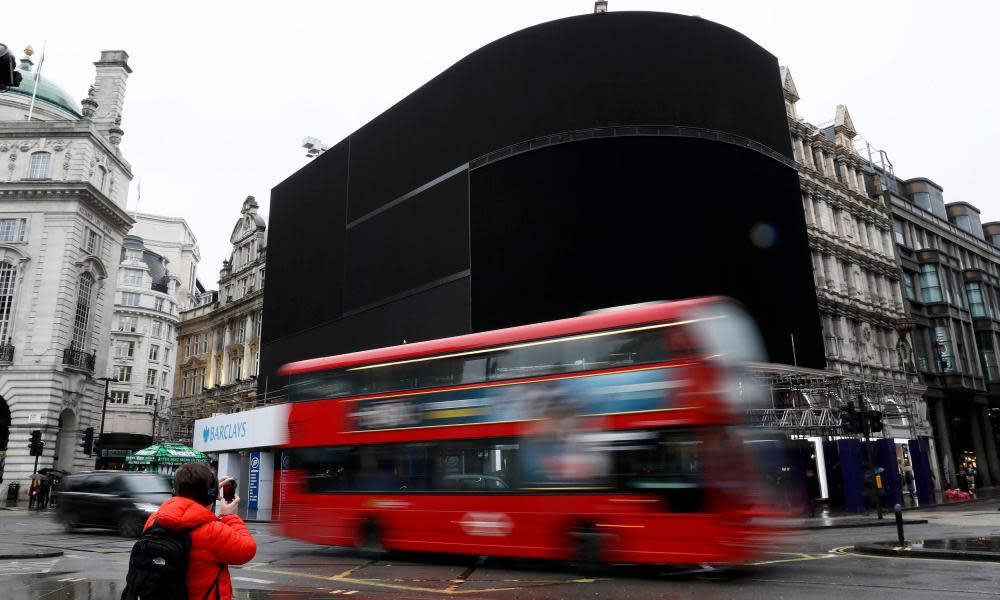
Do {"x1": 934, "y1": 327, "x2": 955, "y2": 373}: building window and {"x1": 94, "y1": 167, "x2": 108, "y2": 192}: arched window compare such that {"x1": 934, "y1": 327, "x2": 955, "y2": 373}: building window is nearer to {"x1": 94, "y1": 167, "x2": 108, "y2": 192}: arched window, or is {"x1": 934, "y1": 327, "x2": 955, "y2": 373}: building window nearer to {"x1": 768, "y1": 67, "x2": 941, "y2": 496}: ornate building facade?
{"x1": 768, "y1": 67, "x2": 941, "y2": 496}: ornate building facade

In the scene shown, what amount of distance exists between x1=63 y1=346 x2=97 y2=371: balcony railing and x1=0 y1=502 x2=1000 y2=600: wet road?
34.7m

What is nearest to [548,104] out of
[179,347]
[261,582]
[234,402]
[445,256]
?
[445,256]

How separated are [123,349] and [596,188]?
85269 mm

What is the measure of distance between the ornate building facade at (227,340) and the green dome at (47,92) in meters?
15.6

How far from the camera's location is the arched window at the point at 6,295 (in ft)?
139

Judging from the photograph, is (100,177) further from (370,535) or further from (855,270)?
(855,270)

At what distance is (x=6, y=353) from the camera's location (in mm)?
41625

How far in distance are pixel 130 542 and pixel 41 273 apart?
115 feet

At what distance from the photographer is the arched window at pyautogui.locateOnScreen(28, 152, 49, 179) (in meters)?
45.2

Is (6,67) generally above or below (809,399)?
above

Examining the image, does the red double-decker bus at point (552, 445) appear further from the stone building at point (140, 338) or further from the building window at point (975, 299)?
the stone building at point (140, 338)

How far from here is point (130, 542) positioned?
1648 centimetres

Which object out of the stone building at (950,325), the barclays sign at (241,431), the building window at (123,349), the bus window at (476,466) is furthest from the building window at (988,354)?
the building window at (123,349)

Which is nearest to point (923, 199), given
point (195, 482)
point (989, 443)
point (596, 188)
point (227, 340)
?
point (989, 443)
